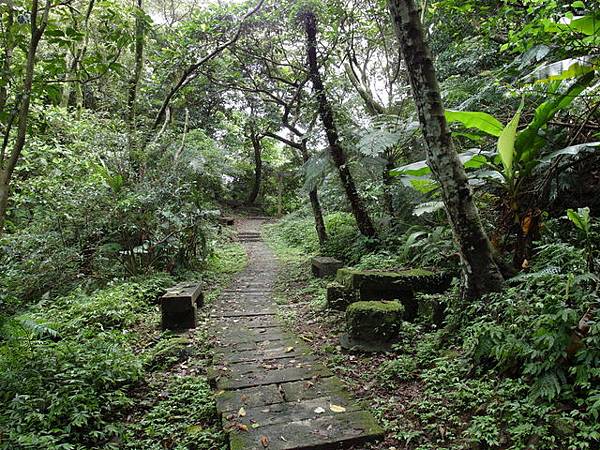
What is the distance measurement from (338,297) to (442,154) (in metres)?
2.67

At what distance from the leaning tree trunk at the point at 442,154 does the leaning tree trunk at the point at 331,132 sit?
397cm

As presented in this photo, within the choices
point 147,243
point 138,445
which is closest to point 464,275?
point 138,445

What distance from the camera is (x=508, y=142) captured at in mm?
3311

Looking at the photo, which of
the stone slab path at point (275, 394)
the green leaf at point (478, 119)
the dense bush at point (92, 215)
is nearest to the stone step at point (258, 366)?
the stone slab path at point (275, 394)

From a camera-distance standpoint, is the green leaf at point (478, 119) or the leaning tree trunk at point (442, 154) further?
the green leaf at point (478, 119)

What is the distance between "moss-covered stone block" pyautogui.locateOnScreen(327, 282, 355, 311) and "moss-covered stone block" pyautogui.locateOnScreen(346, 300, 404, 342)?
105 cm

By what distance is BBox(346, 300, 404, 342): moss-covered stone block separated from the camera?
3959 millimetres

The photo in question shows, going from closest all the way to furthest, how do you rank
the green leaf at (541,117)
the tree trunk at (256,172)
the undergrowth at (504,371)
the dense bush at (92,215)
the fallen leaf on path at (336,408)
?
1. the undergrowth at (504,371)
2. the fallen leaf on path at (336,408)
3. the green leaf at (541,117)
4. the dense bush at (92,215)
5. the tree trunk at (256,172)

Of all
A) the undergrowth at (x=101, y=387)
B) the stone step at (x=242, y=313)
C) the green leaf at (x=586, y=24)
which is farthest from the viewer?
the stone step at (x=242, y=313)

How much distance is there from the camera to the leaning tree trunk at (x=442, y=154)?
3.22 metres

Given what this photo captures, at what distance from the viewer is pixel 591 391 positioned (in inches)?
81.3

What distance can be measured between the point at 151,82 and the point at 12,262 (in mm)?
5362

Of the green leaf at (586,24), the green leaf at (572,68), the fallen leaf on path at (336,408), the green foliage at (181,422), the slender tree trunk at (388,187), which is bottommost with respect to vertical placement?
the fallen leaf on path at (336,408)

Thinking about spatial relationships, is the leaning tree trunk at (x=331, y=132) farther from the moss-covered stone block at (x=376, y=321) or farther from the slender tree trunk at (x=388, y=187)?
the moss-covered stone block at (x=376, y=321)
